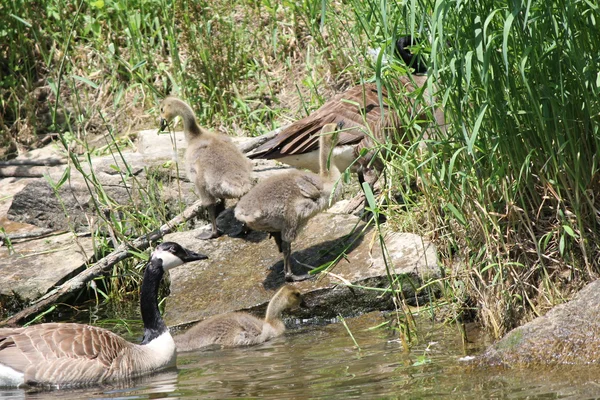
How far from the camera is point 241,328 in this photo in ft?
21.5

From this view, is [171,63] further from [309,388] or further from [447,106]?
[309,388]

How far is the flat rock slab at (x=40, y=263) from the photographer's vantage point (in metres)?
7.84

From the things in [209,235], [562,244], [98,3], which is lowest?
Answer: [209,235]

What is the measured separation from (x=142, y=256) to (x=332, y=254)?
5.08ft

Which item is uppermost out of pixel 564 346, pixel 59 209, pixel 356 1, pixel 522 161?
pixel 356 1

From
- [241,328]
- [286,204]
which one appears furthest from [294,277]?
[241,328]

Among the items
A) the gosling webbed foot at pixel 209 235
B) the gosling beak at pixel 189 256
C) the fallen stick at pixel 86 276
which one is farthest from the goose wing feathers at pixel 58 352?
the gosling webbed foot at pixel 209 235

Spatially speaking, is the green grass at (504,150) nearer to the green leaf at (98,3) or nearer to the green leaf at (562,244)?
the green leaf at (562,244)

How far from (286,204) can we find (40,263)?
8.47 ft

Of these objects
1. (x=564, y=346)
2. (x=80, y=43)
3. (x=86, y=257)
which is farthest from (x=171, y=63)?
(x=564, y=346)

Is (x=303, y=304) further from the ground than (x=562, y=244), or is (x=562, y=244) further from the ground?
(x=562, y=244)

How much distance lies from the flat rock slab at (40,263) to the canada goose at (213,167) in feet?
3.70

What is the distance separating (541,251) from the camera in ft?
18.1

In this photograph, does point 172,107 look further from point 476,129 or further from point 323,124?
point 476,129
